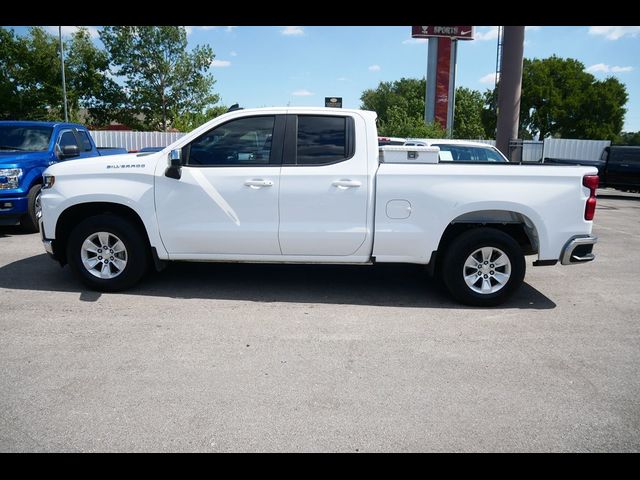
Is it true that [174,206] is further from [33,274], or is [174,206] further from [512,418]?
[512,418]

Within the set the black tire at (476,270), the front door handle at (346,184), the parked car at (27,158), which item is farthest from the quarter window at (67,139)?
the black tire at (476,270)

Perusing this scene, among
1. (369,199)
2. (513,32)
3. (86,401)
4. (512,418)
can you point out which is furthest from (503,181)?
(513,32)

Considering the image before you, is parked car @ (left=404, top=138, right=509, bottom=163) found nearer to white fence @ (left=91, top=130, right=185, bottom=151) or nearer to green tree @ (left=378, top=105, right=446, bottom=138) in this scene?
green tree @ (left=378, top=105, right=446, bottom=138)

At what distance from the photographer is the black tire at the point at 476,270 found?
5.56 m

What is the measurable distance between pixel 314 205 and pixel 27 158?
6211 mm

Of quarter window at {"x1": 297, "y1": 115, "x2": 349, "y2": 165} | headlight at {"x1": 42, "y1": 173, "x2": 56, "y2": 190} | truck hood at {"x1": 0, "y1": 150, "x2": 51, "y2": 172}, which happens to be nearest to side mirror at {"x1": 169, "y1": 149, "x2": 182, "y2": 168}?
quarter window at {"x1": 297, "y1": 115, "x2": 349, "y2": 165}

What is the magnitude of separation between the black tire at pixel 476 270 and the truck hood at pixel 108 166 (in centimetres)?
339

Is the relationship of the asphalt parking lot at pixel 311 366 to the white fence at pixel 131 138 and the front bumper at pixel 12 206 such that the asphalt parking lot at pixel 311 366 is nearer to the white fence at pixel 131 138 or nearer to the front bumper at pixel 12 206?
the front bumper at pixel 12 206

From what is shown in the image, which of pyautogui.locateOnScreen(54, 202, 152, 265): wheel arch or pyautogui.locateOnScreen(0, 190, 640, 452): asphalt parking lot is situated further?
pyautogui.locateOnScreen(54, 202, 152, 265): wheel arch

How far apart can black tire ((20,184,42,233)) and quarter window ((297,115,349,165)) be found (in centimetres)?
569

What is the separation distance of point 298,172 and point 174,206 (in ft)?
4.56

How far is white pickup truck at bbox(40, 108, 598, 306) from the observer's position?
5.48m

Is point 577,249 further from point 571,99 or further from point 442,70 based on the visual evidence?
point 571,99

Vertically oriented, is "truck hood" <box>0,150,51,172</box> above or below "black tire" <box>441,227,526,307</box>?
above
